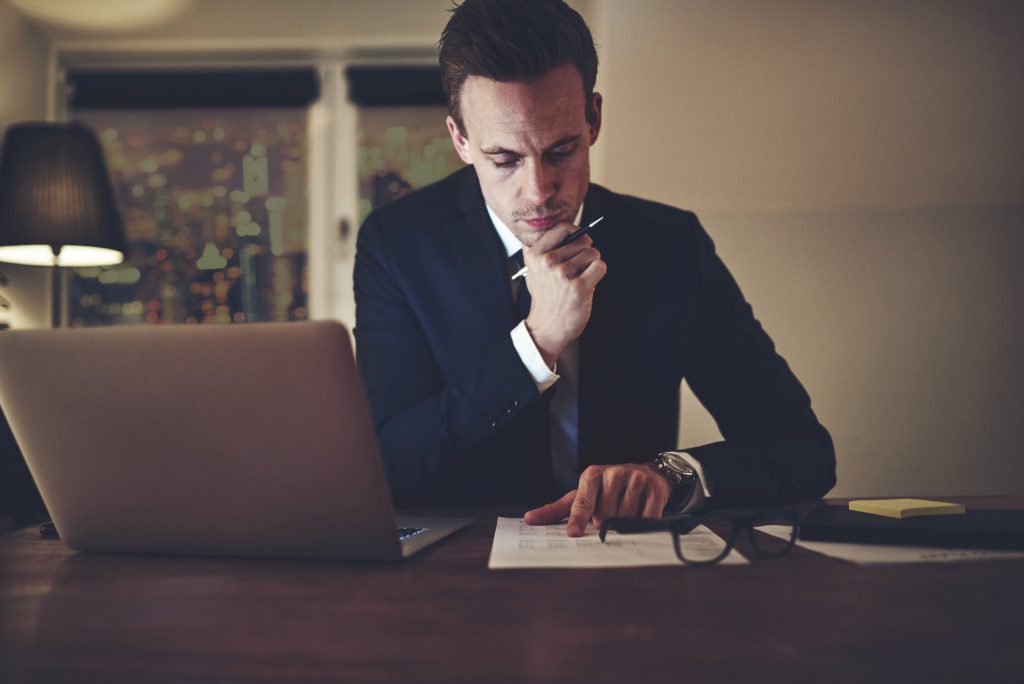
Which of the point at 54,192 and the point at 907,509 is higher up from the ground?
the point at 54,192

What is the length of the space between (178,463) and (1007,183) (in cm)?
297

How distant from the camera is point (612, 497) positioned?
978 millimetres

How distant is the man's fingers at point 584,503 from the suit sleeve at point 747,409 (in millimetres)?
256

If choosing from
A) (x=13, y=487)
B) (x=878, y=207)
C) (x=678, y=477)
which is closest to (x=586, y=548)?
(x=678, y=477)

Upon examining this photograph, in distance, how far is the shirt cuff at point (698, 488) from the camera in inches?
44.7

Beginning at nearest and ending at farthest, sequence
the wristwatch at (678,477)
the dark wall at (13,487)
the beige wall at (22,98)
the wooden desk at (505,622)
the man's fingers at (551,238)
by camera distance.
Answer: the wooden desk at (505,622) < the wristwatch at (678,477) < the man's fingers at (551,238) < the dark wall at (13,487) < the beige wall at (22,98)

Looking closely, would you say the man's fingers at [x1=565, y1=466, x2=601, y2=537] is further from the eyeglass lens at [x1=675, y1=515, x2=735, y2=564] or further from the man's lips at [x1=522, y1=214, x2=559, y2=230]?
the man's lips at [x1=522, y1=214, x2=559, y2=230]

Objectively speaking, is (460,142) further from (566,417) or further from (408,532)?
(408,532)

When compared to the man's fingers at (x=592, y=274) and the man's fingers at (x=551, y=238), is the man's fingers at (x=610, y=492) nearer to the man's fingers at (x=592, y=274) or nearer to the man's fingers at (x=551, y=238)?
the man's fingers at (x=592, y=274)

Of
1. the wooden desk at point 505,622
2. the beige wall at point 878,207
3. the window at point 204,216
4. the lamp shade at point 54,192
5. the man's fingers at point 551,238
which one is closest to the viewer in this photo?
the wooden desk at point 505,622

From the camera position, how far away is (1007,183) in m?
2.68

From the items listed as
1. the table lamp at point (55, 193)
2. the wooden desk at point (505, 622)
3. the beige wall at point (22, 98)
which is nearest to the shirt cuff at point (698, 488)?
the wooden desk at point (505, 622)

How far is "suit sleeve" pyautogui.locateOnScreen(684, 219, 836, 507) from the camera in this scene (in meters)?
1.18

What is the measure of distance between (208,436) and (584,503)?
0.46 m
